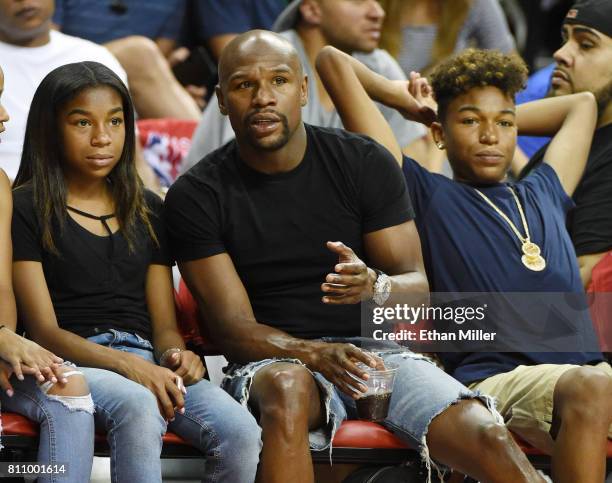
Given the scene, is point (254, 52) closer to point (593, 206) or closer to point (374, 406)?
point (374, 406)

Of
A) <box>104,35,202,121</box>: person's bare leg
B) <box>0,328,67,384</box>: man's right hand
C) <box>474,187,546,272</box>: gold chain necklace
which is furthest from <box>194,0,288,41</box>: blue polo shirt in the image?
<box>0,328,67,384</box>: man's right hand

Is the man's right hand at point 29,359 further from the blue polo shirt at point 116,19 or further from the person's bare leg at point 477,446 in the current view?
the blue polo shirt at point 116,19

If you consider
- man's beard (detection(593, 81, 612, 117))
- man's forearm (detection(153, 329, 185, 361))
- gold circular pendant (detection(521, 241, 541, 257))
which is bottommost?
man's forearm (detection(153, 329, 185, 361))

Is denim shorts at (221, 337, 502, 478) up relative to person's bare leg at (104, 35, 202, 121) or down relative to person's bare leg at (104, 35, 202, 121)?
down

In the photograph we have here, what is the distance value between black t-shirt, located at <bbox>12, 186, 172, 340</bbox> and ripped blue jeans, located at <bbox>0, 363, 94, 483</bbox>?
0.31 m

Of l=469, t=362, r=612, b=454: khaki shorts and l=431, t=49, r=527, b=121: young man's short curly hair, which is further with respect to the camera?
l=431, t=49, r=527, b=121: young man's short curly hair

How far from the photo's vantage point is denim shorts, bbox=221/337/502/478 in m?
3.40

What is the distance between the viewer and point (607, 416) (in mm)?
3400

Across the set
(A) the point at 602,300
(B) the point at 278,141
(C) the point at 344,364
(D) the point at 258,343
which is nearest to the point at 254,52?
(B) the point at 278,141

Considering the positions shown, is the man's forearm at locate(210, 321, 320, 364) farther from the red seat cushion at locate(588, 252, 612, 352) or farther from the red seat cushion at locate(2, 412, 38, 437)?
the red seat cushion at locate(588, 252, 612, 352)

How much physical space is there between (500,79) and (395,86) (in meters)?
0.37

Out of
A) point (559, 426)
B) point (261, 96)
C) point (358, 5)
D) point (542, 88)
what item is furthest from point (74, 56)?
point (559, 426)

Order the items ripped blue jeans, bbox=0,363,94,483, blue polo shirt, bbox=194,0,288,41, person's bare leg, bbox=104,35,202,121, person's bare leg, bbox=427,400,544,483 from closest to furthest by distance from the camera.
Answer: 1. ripped blue jeans, bbox=0,363,94,483
2. person's bare leg, bbox=427,400,544,483
3. person's bare leg, bbox=104,35,202,121
4. blue polo shirt, bbox=194,0,288,41

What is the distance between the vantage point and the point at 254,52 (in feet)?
12.4
